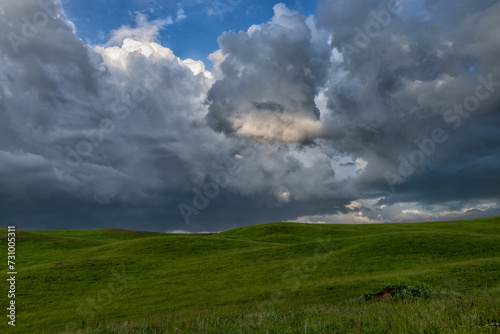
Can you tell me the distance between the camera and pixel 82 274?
119 feet

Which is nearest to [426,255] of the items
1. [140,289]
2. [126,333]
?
[140,289]

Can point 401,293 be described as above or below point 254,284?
above

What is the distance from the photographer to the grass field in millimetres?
9156

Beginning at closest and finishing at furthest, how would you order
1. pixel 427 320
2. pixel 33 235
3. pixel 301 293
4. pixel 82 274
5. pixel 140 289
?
pixel 427 320, pixel 301 293, pixel 140 289, pixel 82 274, pixel 33 235

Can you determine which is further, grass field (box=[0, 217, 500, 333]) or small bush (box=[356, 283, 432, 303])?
small bush (box=[356, 283, 432, 303])

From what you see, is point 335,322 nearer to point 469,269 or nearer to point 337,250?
point 469,269

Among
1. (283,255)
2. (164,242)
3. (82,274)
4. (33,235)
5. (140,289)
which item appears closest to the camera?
(140,289)

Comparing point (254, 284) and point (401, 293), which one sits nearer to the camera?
point (401, 293)

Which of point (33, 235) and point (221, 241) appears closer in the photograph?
point (221, 241)

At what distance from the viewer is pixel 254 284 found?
29.0m

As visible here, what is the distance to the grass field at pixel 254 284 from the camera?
9.16 metres

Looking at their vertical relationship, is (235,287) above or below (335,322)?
below

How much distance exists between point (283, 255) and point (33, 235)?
5886 cm

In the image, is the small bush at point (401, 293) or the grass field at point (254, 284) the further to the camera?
the small bush at point (401, 293)
